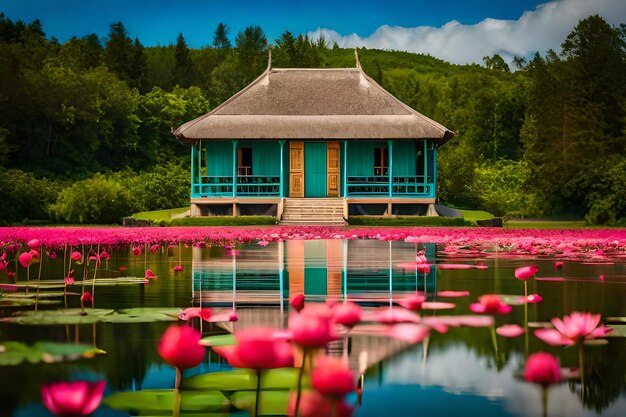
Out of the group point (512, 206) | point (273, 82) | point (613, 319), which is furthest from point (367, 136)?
point (613, 319)

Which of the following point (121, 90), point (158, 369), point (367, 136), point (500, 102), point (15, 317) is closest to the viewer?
point (158, 369)

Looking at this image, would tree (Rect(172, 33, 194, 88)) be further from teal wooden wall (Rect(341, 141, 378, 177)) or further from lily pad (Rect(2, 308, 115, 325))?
lily pad (Rect(2, 308, 115, 325))

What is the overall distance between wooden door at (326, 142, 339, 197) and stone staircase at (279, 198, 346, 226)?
300cm

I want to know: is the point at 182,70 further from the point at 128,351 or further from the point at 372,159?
the point at 128,351

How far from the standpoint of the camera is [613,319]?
6566 mm

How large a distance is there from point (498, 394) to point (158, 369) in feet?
5.55

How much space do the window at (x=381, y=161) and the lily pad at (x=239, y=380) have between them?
37546 millimetres

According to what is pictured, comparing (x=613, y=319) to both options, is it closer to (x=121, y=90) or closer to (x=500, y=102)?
(x=121, y=90)

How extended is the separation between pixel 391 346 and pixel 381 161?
36.6m

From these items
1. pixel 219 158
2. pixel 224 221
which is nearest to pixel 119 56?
pixel 219 158

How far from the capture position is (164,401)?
3.52 m

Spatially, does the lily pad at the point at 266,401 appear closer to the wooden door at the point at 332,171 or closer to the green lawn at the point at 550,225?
the green lawn at the point at 550,225

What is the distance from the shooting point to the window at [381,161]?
41.6 metres

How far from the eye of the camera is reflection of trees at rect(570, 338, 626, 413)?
377 cm
